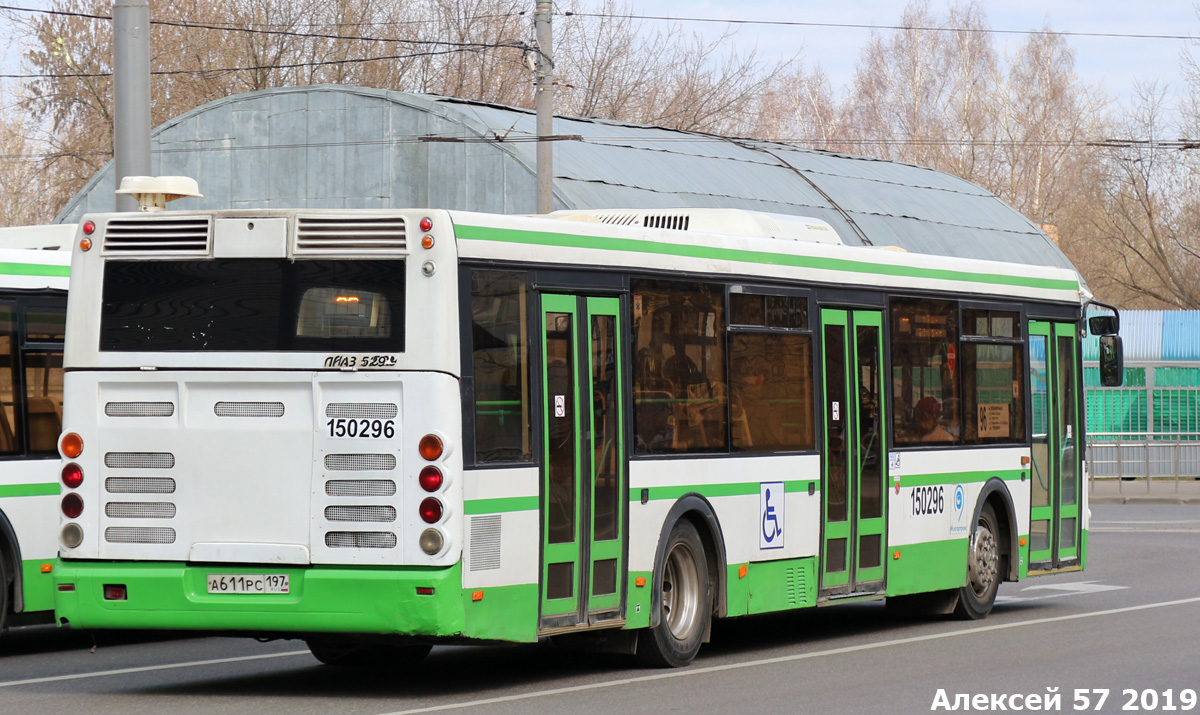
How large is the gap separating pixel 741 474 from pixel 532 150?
65.0 ft

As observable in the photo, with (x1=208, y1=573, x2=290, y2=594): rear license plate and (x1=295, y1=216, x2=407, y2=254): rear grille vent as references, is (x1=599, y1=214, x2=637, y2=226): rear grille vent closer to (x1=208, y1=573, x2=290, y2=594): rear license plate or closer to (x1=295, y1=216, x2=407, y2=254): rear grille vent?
(x1=295, y1=216, x2=407, y2=254): rear grille vent

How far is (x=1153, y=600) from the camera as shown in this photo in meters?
16.1

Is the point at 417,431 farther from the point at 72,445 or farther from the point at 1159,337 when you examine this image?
the point at 1159,337

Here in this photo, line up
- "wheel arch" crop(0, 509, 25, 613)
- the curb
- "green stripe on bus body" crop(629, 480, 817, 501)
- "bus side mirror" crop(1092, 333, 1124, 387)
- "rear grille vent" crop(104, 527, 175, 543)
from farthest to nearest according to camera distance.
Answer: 1. the curb
2. "bus side mirror" crop(1092, 333, 1124, 387)
3. "wheel arch" crop(0, 509, 25, 613)
4. "green stripe on bus body" crop(629, 480, 817, 501)
5. "rear grille vent" crop(104, 527, 175, 543)

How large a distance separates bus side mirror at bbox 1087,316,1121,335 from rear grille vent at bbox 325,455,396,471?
331 inches

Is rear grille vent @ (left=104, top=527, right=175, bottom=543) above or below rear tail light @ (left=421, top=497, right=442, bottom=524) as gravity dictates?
below

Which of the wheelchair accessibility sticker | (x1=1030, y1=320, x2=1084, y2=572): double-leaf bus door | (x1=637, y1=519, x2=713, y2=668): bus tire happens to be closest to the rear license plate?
(x1=637, y1=519, x2=713, y2=668): bus tire

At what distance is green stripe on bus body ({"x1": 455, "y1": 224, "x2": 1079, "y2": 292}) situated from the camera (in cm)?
1038

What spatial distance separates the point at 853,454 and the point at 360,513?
4.76 metres

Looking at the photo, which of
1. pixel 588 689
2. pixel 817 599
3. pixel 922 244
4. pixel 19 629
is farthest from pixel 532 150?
pixel 588 689

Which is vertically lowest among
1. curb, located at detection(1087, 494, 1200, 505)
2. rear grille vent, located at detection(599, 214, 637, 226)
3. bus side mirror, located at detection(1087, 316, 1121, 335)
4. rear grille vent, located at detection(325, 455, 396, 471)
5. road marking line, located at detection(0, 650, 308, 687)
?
road marking line, located at detection(0, 650, 308, 687)

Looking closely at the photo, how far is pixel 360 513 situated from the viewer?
9.81 metres

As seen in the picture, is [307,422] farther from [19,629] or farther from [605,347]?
[19,629]

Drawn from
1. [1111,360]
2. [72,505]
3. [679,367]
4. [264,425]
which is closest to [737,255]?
[679,367]
